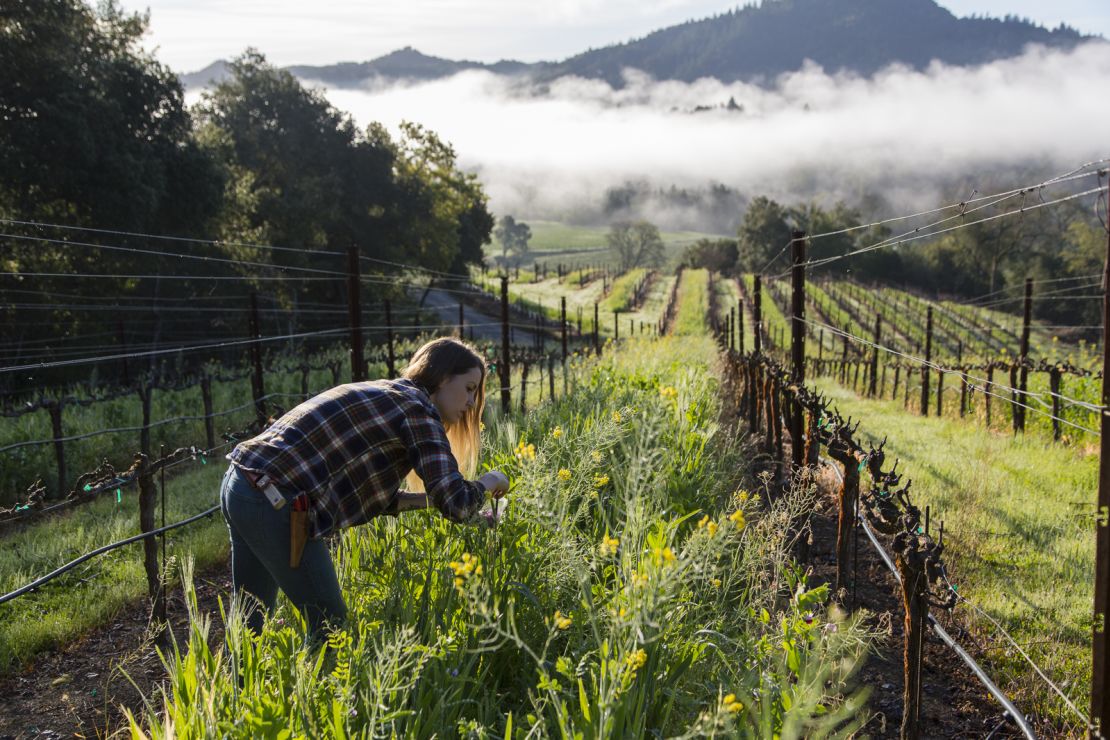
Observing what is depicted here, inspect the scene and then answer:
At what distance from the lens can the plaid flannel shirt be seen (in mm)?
2768

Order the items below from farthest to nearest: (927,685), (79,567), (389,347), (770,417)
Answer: (389,347) → (770,417) → (79,567) → (927,685)

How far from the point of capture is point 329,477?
9.41ft

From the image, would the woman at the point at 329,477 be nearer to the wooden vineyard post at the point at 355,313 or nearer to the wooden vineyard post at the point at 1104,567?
the wooden vineyard post at the point at 1104,567

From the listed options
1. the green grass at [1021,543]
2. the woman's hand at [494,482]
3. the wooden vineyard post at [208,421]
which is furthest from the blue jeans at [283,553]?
the wooden vineyard post at [208,421]

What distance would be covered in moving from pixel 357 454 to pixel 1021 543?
5497mm

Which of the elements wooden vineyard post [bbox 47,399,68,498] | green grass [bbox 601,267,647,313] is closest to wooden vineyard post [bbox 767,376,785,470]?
wooden vineyard post [bbox 47,399,68,498]

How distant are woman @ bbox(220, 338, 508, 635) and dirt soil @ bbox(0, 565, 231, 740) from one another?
1.20 metres

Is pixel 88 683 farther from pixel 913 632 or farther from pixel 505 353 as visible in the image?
pixel 505 353

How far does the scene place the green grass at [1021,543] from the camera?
167 inches

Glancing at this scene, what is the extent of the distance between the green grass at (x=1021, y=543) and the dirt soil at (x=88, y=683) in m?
4.27

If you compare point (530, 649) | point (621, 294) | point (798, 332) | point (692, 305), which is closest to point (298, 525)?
point (530, 649)

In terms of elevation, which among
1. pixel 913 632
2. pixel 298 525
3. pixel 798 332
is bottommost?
pixel 913 632

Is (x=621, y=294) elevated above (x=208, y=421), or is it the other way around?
(x=621, y=294)

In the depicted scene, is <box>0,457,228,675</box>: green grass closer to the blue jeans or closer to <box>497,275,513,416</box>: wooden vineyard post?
the blue jeans
